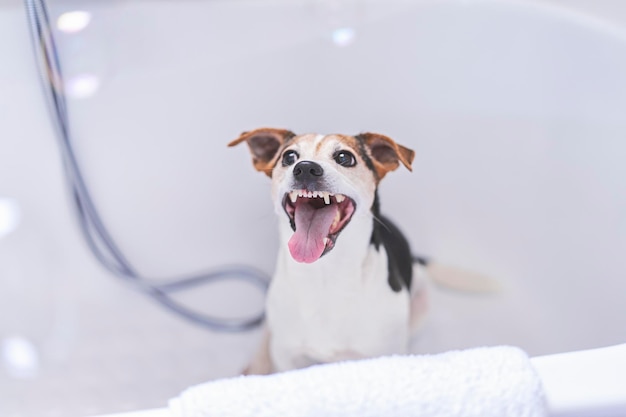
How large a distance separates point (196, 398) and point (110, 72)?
785 mm

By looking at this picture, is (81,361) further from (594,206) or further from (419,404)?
(594,206)

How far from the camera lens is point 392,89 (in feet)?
4.15

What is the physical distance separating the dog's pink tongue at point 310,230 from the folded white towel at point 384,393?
0.16m

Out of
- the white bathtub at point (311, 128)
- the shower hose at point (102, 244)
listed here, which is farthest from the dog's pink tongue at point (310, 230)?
the shower hose at point (102, 244)

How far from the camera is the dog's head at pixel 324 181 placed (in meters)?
0.76

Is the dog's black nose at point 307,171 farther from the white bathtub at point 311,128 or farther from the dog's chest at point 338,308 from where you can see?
the white bathtub at point 311,128

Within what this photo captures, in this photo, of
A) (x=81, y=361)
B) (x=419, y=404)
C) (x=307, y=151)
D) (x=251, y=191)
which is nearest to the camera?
(x=419, y=404)

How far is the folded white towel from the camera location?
2.19ft

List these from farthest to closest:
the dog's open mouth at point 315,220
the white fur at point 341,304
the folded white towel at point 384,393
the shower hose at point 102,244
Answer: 1. the shower hose at point 102,244
2. the white fur at point 341,304
3. the dog's open mouth at point 315,220
4. the folded white towel at point 384,393

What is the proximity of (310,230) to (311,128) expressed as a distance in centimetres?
38

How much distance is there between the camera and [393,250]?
1.01 m

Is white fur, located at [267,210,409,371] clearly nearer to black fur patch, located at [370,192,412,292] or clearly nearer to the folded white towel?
black fur patch, located at [370,192,412,292]

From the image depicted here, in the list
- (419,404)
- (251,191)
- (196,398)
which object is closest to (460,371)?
(419,404)

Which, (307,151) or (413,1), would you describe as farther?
(413,1)
